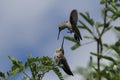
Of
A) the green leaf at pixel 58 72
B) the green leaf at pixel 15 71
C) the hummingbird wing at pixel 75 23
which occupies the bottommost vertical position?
the green leaf at pixel 58 72

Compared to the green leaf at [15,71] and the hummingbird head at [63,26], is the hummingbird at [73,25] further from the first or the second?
the green leaf at [15,71]

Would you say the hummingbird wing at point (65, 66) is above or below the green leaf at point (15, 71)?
below

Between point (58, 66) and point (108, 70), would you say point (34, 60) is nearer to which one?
point (58, 66)

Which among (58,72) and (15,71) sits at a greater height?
(15,71)

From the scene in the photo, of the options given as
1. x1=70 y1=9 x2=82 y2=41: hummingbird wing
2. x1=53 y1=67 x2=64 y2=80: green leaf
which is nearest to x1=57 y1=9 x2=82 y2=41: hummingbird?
x1=70 y1=9 x2=82 y2=41: hummingbird wing

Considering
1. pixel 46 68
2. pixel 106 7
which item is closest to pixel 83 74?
pixel 106 7

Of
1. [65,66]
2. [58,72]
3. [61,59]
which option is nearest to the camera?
[65,66]

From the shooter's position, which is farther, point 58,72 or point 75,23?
point 58,72

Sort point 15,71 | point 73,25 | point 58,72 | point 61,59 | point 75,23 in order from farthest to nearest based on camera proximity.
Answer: point 58,72, point 15,71, point 61,59, point 73,25, point 75,23

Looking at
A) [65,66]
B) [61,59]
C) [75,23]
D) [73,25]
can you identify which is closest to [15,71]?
[61,59]

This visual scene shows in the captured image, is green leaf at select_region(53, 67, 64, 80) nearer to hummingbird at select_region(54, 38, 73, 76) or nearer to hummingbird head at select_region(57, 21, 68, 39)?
hummingbird at select_region(54, 38, 73, 76)

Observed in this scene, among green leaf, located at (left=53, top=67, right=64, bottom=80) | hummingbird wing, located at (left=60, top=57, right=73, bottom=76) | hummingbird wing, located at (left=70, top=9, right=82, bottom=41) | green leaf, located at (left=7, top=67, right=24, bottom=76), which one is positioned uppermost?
hummingbird wing, located at (left=70, top=9, right=82, bottom=41)

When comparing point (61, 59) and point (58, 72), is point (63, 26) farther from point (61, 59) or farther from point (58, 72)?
point (58, 72)

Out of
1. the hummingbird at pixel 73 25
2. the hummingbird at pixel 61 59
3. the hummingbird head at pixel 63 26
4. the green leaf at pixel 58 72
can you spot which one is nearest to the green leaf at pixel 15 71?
the green leaf at pixel 58 72
